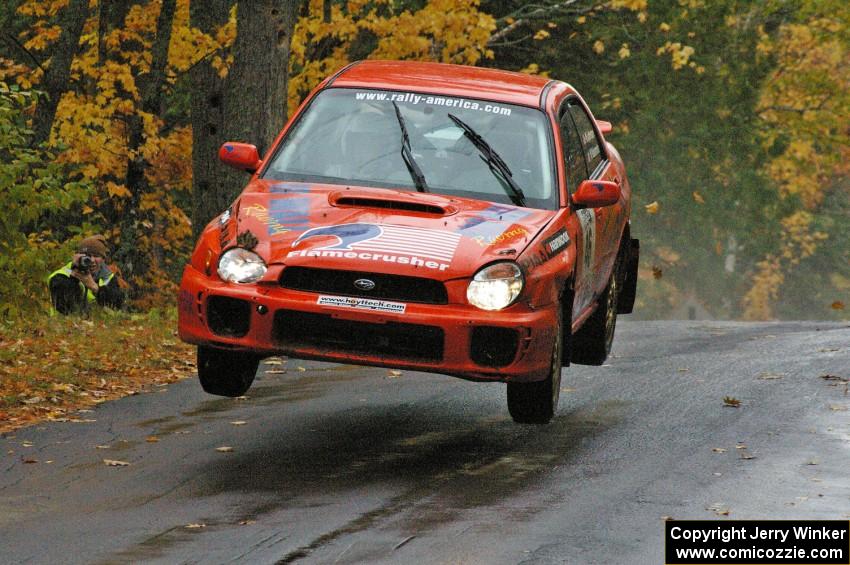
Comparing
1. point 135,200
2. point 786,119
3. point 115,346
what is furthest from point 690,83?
point 115,346

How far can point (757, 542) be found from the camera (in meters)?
6.43

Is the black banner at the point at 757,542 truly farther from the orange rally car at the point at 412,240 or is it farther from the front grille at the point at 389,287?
the front grille at the point at 389,287

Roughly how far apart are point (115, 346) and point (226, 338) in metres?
4.55

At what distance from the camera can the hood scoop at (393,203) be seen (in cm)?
830

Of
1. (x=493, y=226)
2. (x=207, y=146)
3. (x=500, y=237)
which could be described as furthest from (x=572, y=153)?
(x=207, y=146)

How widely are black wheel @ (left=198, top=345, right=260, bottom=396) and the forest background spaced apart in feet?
15.5

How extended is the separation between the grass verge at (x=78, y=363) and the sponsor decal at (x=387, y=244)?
7.32ft

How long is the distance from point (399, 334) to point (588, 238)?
2.15 metres

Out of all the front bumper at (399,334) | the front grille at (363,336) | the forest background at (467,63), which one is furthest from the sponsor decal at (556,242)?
the forest background at (467,63)

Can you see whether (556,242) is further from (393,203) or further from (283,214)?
(283,214)

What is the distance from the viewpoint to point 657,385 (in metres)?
11.0

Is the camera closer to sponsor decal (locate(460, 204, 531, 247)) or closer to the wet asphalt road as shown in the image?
the wet asphalt road

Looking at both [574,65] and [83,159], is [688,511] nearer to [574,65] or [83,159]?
[83,159]

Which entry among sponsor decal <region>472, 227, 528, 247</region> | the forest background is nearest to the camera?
the forest background
